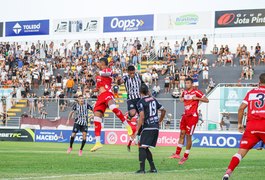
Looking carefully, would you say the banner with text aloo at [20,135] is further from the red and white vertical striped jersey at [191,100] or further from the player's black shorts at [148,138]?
the player's black shorts at [148,138]

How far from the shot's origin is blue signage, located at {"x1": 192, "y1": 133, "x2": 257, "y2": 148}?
117 feet

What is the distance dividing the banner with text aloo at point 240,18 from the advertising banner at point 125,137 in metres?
20.6

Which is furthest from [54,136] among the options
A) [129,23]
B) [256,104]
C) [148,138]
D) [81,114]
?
[256,104]

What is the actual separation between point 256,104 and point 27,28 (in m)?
57.3

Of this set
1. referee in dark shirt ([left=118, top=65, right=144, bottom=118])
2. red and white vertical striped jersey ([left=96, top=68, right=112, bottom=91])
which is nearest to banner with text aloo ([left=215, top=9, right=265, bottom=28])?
referee in dark shirt ([left=118, top=65, right=144, bottom=118])

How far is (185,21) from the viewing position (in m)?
58.1

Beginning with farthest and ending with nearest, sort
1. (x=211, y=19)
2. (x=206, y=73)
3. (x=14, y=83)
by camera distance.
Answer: (x=211, y=19), (x=14, y=83), (x=206, y=73)

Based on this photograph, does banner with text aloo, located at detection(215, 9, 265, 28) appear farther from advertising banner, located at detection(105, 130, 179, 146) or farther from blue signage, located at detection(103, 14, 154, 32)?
advertising banner, located at detection(105, 130, 179, 146)

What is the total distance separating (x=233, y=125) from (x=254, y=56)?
1216 cm

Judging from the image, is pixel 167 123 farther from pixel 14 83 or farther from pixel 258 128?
pixel 258 128

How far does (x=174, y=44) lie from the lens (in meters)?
53.8

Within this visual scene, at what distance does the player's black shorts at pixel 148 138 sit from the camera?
14.6 metres

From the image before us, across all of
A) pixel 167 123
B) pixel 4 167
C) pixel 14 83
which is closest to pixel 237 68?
pixel 167 123

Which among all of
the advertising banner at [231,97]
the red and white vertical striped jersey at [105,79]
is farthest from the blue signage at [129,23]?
the red and white vertical striped jersey at [105,79]
